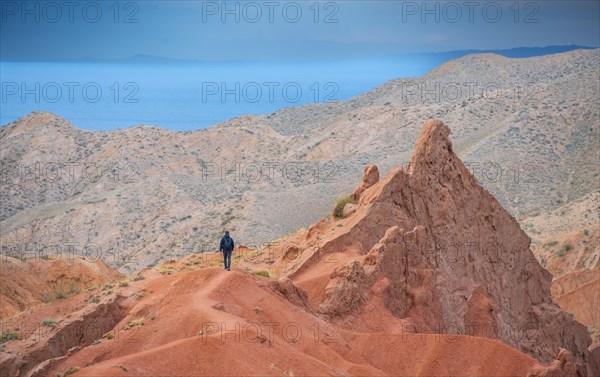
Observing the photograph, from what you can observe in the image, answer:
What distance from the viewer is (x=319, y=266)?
34.6 m

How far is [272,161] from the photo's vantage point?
12300 cm

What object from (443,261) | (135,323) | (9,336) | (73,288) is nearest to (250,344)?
(135,323)

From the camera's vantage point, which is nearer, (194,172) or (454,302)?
(454,302)

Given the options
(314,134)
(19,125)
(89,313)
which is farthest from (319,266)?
(19,125)

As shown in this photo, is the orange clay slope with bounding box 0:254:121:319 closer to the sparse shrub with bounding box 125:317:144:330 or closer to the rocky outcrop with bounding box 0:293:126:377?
the rocky outcrop with bounding box 0:293:126:377

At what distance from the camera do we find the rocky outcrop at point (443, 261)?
33094 millimetres

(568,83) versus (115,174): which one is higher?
(568,83)

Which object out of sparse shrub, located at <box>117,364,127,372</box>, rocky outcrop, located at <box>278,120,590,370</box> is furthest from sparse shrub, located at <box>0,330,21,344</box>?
rocky outcrop, located at <box>278,120,590,370</box>

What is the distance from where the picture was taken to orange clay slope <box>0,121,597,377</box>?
81.9ft

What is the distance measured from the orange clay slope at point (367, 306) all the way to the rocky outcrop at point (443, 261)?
0.05m

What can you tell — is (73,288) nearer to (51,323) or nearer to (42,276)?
(51,323)

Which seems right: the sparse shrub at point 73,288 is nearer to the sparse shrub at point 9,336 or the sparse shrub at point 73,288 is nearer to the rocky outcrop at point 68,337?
the sparse shrub at point 9,336

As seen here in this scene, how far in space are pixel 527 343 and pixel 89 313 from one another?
18.3m

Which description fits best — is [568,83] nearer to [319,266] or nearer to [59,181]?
[59,181]
